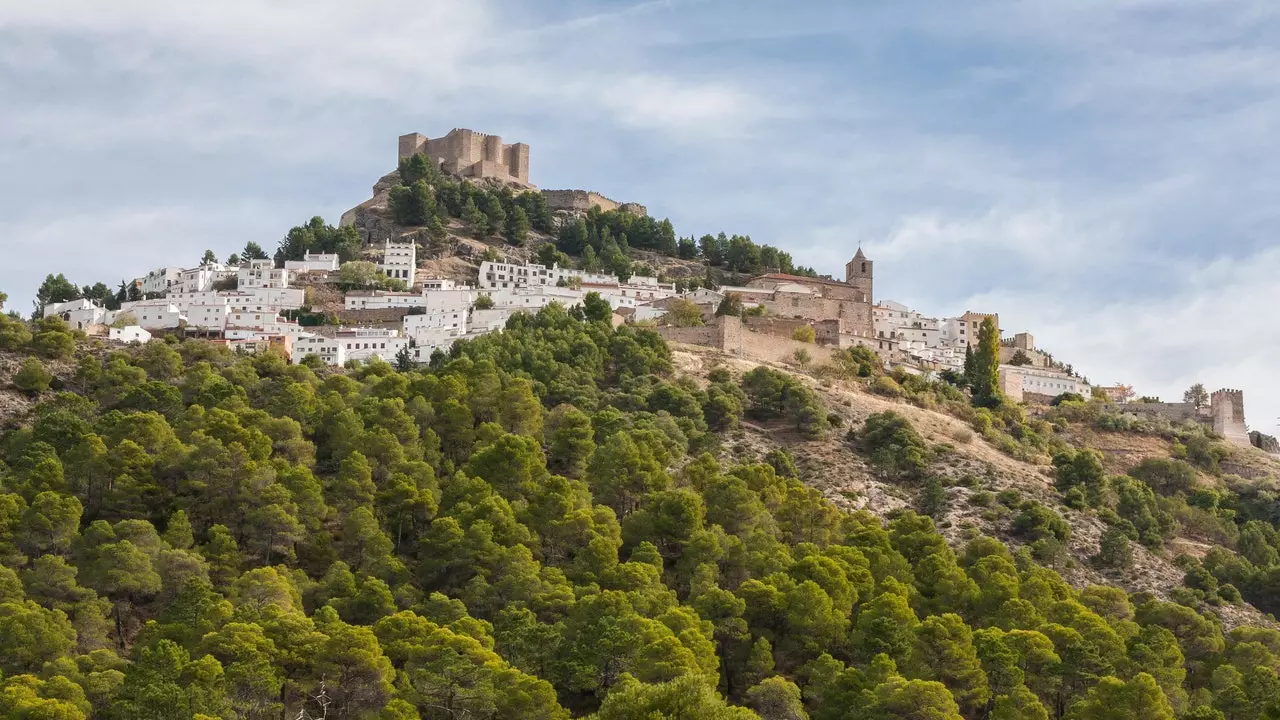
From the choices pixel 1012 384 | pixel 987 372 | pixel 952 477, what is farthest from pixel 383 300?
pixel 952 477

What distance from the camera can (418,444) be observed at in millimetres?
52656

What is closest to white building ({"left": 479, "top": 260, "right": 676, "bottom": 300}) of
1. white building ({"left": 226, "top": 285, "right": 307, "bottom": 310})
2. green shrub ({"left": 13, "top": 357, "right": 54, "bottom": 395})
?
white building ({"left": 226, "top": 285, "right": 307, "bottom": 310})

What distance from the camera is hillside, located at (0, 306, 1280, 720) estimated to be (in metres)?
37.2

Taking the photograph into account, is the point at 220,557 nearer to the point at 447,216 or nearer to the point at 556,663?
the point at 556,663

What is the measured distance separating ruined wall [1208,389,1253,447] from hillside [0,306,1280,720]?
48.8 feet

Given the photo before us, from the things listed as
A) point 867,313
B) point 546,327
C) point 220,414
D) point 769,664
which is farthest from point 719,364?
point 769,664

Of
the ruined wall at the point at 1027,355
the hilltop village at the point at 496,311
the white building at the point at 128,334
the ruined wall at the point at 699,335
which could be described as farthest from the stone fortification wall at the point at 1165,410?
the white building at the point at 128,334

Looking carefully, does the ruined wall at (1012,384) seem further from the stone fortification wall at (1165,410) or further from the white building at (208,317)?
the white building at (208,317)

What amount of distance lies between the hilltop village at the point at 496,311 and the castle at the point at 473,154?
17.4ft

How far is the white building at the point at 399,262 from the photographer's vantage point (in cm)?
9188

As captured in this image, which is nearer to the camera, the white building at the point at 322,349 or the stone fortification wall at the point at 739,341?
the stone fortification wall at the point at 739,341

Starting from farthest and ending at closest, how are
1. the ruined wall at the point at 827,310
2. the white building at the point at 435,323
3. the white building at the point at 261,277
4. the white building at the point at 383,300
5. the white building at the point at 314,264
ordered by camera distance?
the white building at the point at 314,264 < the white building at the point at 261,277 < the white building at the point at 383,300 < the ruined wall at the point at 827,310 < the white building at the point at 435,323

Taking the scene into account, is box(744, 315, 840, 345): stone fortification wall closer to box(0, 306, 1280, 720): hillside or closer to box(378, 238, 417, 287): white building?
box(0, 306, 1280, 720): hillside

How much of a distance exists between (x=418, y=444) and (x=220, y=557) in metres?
10.1
